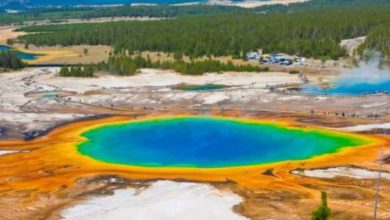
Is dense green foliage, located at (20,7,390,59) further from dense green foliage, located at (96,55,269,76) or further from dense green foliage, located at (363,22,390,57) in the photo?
dense green foliage, located at (96,55,269,76)

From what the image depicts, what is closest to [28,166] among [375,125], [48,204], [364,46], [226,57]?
[48,204]

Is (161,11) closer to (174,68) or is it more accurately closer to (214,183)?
(174,68)

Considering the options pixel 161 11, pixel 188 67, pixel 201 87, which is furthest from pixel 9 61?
pixel 161 11

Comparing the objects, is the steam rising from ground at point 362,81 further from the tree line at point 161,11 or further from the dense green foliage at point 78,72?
the tree line at point 161,11

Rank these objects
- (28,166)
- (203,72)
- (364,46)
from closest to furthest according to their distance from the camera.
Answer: (28,166) < (203,72) < (364,46)

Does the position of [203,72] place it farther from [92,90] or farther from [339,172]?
[339,172]

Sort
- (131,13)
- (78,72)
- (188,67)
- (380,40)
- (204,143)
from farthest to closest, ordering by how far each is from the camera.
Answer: (131,13)
(380,40)
(78,72)
(188,67)
(204,143)
